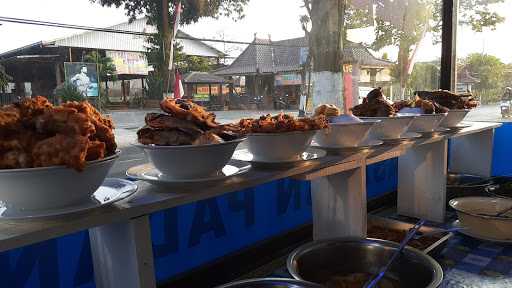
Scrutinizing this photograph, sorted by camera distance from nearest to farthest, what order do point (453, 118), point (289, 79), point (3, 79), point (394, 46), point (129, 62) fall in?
point (3, 79) < point (129, 62) < point (453, 118) < point (289, 79) < point (394, 46)

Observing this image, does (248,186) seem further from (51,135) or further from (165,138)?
(51,135)

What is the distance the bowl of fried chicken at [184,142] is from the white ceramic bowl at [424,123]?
1.06 m

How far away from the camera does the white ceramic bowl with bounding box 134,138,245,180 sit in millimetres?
823

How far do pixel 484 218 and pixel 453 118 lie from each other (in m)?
0.60

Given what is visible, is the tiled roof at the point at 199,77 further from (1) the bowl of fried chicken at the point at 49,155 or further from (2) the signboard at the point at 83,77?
(1) the bowl of fried chicken at the point at 49,155

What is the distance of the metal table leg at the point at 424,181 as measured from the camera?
1.98 meters

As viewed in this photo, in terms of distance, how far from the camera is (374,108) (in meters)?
1.54

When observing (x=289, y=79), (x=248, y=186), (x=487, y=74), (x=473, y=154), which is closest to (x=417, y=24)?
(x=487, y=74)

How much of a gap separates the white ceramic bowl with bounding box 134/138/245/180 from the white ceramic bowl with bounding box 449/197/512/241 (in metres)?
1.25

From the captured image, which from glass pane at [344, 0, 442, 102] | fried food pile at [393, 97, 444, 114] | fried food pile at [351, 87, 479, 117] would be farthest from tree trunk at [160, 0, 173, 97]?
glass pane at [344, 0, 442, 102]

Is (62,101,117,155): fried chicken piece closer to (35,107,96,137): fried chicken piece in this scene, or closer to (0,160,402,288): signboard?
(35,107,96,137): fried chicken piece

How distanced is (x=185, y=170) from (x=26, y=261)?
24.5 inches

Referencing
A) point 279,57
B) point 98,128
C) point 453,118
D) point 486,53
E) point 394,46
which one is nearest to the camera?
point 98,128

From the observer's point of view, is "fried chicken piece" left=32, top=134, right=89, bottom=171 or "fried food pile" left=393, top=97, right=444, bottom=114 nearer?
"fried chicken piece" left=32, top=134, right=89, bottom=171
